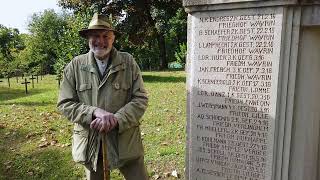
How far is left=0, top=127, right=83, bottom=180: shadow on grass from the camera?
6273mm

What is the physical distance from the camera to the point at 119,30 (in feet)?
82.0

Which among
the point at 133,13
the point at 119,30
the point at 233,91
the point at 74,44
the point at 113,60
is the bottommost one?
the point at 233,91

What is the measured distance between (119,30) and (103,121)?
71.1 feet

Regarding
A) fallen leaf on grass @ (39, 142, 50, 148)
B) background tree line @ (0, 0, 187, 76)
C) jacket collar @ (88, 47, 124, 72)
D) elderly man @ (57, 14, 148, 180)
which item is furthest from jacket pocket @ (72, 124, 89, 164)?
background tree line @ (0, 0, 187, 76)

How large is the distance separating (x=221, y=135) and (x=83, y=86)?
A: 1.43 metres

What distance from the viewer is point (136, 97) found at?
4.07 m

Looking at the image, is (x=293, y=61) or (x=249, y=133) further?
(x=249, y=133)

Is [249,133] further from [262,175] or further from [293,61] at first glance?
[293,61]

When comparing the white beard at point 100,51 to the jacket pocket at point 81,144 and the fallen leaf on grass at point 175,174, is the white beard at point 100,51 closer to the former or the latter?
the jacket pocket at point 81,144

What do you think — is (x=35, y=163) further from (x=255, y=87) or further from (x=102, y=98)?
(x=255, y=87)

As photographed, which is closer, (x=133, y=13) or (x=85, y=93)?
(x=85, y=93)

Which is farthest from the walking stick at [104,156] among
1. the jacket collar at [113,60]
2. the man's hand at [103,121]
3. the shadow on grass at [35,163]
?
the shadow on grass at [35,163]

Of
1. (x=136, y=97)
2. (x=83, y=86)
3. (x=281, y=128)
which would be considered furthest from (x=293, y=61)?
(x=83, y=86)

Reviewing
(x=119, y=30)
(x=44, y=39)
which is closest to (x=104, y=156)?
(x=119, y=30)
